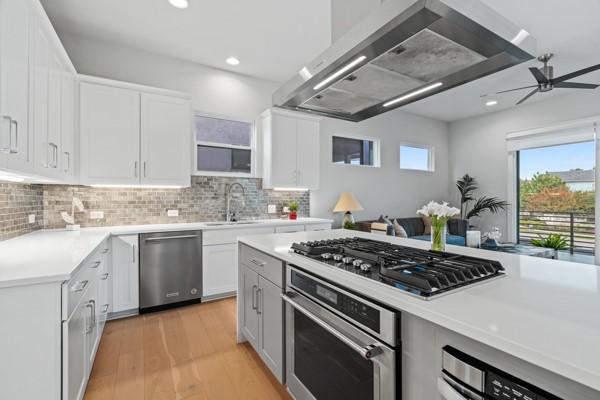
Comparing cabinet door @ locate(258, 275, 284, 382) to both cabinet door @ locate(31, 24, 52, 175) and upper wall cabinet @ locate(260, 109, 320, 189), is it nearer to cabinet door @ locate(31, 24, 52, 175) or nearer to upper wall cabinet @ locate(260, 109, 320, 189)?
cabinet door @ locate(31, 24, 52, 175)

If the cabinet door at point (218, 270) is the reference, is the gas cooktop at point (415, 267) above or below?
above

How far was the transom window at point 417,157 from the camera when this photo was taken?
5.87 meters

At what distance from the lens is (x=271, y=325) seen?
1778mm

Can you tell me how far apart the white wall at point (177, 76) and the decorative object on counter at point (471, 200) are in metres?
4.39

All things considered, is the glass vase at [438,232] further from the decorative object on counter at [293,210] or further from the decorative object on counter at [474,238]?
the decorative object on counter at [293,210]

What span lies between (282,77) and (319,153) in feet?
4.09

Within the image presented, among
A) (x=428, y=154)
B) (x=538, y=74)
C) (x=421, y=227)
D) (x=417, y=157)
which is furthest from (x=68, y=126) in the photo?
(x=428, y=154)

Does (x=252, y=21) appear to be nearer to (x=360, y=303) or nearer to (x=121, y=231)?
(x=121, y=231)

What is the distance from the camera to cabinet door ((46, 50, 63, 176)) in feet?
6.75

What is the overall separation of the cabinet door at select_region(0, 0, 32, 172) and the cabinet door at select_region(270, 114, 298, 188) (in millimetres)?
2594

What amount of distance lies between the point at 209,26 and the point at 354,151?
10.3ft

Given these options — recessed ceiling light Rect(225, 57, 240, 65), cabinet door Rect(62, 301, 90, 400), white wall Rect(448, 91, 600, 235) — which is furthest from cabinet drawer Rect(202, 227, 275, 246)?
white wall Rect(448, 91, 600, 235)

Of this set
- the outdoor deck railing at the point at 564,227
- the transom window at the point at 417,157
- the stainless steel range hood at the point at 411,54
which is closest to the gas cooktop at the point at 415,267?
the stainless steel range hood at the point at 411,54

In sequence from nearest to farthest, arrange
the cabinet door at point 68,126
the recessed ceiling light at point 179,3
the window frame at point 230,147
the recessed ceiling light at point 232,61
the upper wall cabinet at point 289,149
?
1. the cabinet door at point 68,126
2. the recessed ceiling light at point 179,3
3. the recessed ceiling light at point 232,61
4. the window frame at point 230,147
5. the upper wall cabinet at point 289,149
